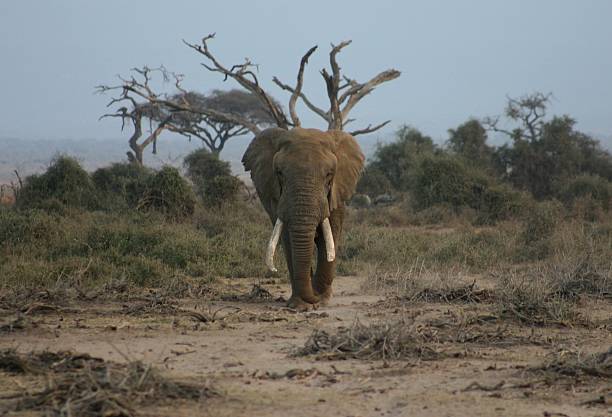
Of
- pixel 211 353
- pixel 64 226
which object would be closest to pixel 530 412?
pixel 211 353

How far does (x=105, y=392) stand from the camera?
4789 millimetres

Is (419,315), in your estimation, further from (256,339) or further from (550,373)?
(550,373)

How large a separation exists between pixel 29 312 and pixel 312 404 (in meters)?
3.70

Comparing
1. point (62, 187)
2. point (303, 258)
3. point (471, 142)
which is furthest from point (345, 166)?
point (471, 142)

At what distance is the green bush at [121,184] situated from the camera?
55.3 ft

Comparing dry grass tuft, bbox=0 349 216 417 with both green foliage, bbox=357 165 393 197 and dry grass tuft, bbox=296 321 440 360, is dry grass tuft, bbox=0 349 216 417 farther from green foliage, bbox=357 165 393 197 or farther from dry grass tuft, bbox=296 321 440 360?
green foliage, bbox=357 165 393 197

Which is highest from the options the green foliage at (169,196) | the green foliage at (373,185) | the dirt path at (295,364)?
the green foliage at (373,185)

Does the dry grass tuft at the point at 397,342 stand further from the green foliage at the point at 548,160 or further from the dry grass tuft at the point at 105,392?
the green foliage at the point at 548,160

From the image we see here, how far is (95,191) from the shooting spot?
1767 centimetres

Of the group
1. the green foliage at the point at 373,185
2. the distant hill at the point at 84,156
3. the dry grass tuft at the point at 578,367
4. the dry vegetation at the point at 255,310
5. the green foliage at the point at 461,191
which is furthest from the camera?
the distant hill at the point at 84,156

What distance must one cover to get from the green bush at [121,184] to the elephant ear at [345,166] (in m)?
7.70

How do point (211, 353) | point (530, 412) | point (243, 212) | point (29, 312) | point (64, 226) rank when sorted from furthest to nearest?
1. point (243, 212)
2. point (64, 226)
3. point (29, 312)
4. point (211, 353)
5. point (530, 412)

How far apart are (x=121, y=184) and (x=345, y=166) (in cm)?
998

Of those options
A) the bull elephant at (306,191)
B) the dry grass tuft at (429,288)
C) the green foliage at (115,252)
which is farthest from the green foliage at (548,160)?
the bull elephant at (306,191)
